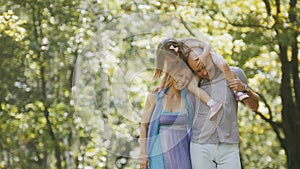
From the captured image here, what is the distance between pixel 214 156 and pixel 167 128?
28 cm

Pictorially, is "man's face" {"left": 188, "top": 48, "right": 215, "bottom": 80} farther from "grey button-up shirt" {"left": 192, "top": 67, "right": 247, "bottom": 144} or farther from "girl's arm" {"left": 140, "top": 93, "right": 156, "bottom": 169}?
"girl's arm" {"left": 140, "top": 93, "right": 156, "bottom": 169}

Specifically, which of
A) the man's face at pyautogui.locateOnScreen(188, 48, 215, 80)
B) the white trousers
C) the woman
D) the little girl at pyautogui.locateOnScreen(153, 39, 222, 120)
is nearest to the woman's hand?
the woman

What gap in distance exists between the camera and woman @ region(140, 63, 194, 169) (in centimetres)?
302

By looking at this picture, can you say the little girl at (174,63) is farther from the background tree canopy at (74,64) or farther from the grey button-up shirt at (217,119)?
the background tree canopy at (74,64)

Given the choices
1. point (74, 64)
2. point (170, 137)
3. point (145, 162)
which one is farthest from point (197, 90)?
point (74, 64)

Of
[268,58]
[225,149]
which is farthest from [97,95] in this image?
[268,58]

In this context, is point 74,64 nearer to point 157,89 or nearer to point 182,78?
point 157,89

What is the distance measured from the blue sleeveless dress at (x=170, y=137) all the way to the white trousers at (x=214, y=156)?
0.18 feet

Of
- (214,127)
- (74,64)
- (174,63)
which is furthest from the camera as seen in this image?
(74,64)

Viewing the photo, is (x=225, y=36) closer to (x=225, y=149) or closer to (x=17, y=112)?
(x=17, y=112)

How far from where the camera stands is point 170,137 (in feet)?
10.00

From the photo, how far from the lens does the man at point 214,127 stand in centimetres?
300

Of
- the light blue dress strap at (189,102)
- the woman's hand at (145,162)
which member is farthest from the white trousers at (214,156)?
the woman's hand at (145,162)

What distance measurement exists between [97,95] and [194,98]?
1.93ft
